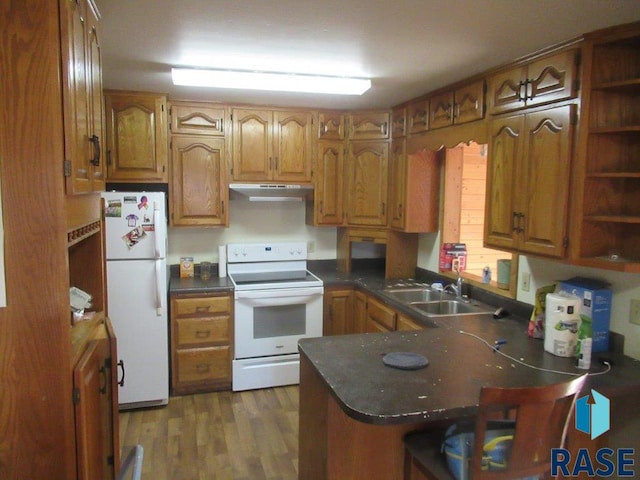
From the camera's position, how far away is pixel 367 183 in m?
3.81

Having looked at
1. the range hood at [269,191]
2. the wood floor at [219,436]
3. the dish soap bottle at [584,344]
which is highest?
the range hood at [269,191]

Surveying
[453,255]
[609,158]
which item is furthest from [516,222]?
[453,255]

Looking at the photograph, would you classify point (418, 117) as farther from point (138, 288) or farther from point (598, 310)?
point (138, 288)

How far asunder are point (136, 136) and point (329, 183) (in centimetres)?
156

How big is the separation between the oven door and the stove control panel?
51 centimetres

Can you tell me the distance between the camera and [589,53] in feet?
6.40

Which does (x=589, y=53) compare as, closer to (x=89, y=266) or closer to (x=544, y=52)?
(x=544, y=52)

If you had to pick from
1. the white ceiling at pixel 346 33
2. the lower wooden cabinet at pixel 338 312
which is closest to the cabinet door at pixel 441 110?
the white ceiling at pixel 346 33

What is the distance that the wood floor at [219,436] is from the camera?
2.60 m

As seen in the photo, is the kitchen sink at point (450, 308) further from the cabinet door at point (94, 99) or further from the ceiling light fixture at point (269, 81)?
the cabinet door at point (94, 99)

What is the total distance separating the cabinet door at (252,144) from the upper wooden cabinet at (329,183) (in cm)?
43

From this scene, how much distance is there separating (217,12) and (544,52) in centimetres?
153

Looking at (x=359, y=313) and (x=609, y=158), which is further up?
(x=609, y=158)

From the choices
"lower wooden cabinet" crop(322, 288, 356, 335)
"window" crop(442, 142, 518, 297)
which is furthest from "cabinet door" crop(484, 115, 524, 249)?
"lower wooden cabinet" crop(322, 288, 356, 335)
